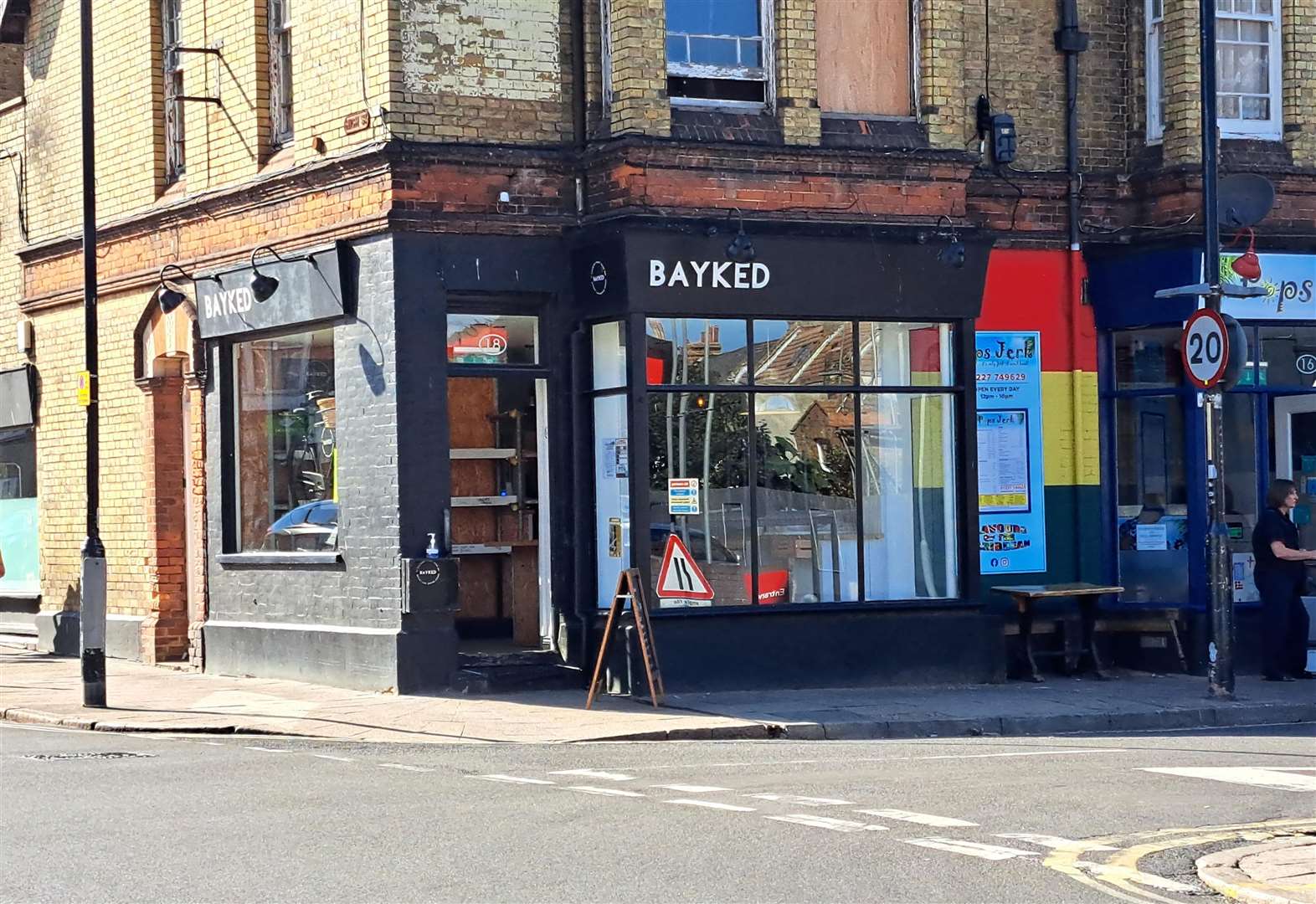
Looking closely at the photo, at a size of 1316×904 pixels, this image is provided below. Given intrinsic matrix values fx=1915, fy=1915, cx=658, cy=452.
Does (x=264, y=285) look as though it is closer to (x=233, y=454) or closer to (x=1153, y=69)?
(x=233, y=454)

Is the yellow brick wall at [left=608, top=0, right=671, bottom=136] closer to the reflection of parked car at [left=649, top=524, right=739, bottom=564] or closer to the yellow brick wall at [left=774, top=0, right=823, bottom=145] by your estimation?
the yellow brick wall at [left=774, top=0, right=823, bottom=145]

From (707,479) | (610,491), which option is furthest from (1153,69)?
(610,491)

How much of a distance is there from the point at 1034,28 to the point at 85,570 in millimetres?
10500

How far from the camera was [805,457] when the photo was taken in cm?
1750

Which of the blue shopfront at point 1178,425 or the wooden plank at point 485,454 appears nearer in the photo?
the wooden plank at point 485,454

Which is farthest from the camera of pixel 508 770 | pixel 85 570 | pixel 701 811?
pixel 85 570

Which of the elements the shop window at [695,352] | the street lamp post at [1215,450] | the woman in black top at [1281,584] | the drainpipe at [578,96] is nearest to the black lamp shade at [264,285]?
the drainpipe at [578,96]

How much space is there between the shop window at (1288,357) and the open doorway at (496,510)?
731 centimetres

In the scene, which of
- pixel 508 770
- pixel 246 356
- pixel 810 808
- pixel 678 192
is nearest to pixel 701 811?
pixel 810 808

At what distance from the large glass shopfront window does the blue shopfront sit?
2135 millimetres

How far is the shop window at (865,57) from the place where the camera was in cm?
1766

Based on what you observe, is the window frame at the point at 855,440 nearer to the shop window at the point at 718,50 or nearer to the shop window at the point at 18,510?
the shop window at the point at 718,50

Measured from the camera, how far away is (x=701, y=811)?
10188 mm

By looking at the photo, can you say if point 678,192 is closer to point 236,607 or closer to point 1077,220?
point 1077,220
